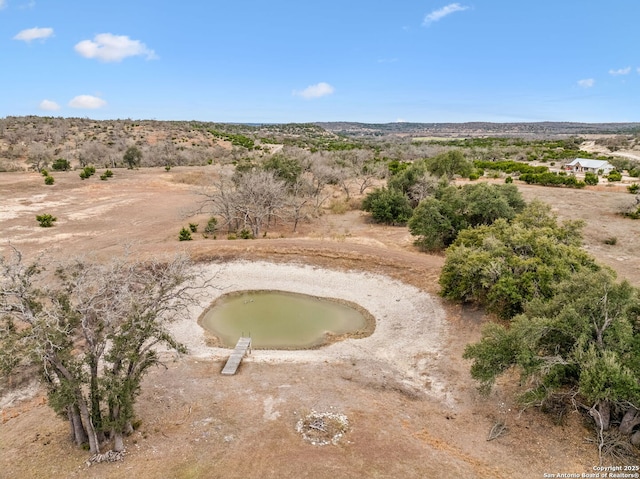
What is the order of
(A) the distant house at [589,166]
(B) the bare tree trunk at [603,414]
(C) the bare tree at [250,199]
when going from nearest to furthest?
(B) the bare tree trunk at [603,414] < (C) the bare tree at [250,199] < (A) the distant house at [589,166]

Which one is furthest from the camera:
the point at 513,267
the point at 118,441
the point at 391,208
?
the point at 391,208

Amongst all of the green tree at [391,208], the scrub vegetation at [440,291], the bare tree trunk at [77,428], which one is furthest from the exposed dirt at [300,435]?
the green tree at [391,208]

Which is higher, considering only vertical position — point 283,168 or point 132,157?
point 132,157

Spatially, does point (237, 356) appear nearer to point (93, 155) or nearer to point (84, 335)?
point (84, 335)

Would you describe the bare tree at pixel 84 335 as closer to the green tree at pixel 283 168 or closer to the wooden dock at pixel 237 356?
the wooden dock at pixel 237 356

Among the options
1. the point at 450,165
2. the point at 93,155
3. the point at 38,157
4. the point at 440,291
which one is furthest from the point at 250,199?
the point at 93,155

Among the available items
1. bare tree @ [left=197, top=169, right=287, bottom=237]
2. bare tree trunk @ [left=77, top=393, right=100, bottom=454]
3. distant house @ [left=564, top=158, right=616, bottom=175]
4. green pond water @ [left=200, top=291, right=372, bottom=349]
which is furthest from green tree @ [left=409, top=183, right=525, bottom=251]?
distant house @ [left=564, top=158, right=616, bottom=175]

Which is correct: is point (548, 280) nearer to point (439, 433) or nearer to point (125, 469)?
point (439, 433)
